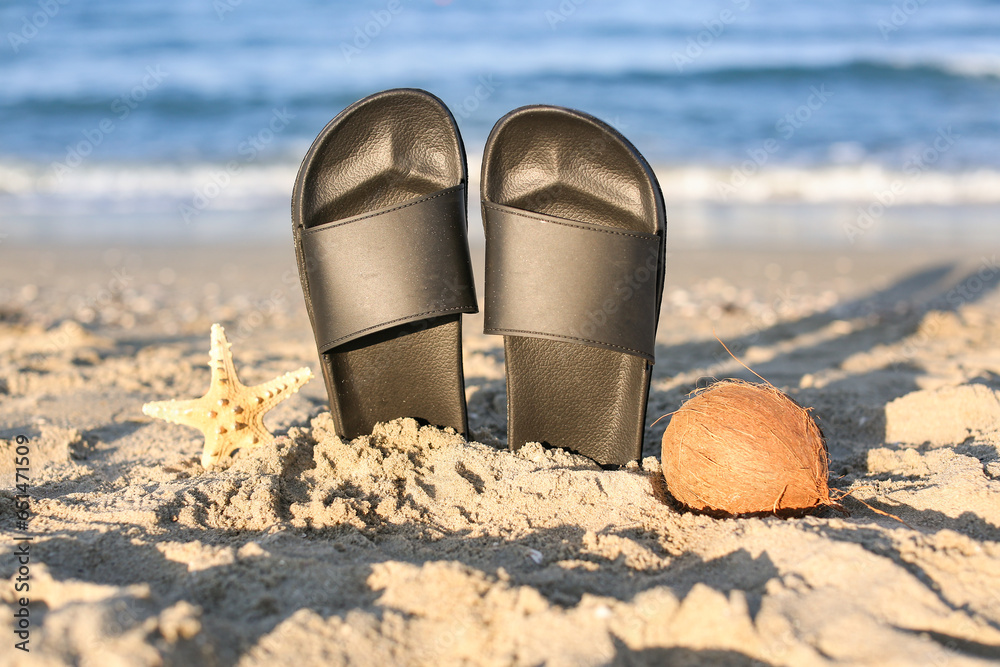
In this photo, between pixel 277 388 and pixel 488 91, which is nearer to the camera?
pixel 277 388

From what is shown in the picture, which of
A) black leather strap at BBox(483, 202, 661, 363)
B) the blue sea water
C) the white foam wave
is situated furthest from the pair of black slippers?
the white foam wave

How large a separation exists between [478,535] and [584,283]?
0.85 meters

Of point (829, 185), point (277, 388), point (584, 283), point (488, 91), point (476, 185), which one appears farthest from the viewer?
point (488, 91)

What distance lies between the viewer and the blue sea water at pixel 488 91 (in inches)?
317

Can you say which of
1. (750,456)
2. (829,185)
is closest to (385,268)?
(750,456)

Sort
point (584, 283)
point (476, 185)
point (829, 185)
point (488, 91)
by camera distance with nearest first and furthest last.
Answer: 1. point (584, 283)
2. point (829, 185)
3. point (476, 185)
4. point (488, 91)

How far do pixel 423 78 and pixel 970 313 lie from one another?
9.02 metres

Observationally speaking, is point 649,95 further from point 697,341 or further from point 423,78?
point 697,341

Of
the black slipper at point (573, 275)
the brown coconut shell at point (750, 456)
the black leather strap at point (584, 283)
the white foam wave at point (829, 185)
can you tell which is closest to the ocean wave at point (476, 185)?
the white foam wave at point (829, 185)

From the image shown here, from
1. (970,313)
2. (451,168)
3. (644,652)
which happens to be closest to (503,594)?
(644,652)

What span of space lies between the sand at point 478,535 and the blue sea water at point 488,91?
170 inches

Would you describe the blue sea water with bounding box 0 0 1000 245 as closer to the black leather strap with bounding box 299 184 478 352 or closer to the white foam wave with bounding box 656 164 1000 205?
the white foam wave with bounding box 656 164 1000 205

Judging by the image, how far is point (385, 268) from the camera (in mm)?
2318

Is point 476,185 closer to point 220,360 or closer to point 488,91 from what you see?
point 488,91
